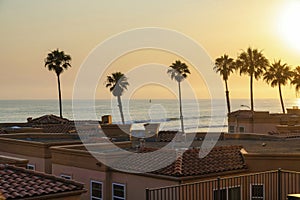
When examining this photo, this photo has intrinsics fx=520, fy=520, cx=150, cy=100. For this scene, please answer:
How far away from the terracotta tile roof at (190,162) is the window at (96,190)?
1.26 m

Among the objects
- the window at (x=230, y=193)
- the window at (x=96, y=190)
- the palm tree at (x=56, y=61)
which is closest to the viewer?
the window at (x=230, y=193)

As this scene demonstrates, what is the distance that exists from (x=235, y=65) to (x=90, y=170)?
185 ft

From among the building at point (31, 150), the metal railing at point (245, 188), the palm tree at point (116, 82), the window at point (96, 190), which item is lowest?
the window at point (96, 190)

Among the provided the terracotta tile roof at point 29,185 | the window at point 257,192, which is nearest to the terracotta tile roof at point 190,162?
the window at point 257,192

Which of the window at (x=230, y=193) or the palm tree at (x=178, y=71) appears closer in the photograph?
the window at (x=230, y=193)

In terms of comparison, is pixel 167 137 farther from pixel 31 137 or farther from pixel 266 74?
pixel 266 74

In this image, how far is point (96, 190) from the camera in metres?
21.7

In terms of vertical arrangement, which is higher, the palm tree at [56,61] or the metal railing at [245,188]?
the palm tree at [56,61]

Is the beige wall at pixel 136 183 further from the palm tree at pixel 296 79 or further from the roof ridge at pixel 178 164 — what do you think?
the palm tree at pixel 296 79

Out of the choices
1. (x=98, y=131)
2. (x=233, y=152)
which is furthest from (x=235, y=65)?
(x=233, y=152)

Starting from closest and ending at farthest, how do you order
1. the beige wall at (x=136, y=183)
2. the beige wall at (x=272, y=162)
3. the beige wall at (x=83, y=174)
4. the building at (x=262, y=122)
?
the beige wall at (x=136, y=183) → the beige wall at (x=272, y=162) → the beige wall at (x=83, y=174) → the building at (x=262, y=122)

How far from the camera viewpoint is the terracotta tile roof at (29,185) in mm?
13766

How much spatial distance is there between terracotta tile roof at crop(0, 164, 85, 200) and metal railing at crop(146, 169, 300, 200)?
3.99 m

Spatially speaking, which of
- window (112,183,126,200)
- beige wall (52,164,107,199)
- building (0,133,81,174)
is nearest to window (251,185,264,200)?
window (112,183,126,200)
